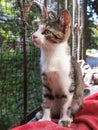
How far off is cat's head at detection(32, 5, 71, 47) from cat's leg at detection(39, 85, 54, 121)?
0.79ft

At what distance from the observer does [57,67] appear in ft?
5.71

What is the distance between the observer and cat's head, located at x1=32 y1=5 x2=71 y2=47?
171cm

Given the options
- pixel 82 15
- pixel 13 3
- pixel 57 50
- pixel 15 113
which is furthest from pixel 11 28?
pixel 82 15

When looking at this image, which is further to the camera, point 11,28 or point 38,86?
point 38,86

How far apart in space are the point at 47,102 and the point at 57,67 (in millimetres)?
208

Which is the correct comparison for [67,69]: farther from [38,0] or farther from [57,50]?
[38,0]

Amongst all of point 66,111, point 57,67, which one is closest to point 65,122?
point 66,111

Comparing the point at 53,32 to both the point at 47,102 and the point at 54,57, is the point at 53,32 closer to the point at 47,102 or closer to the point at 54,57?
the point at 54,57

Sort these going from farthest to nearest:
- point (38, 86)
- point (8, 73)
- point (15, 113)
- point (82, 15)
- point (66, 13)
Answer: point (82, 15)
point (38, 86)
point (15, 113)
point (8, 73)
point (66, 13)

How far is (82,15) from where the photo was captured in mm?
4301

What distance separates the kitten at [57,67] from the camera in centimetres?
173

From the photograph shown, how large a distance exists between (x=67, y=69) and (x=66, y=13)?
27 centimetres

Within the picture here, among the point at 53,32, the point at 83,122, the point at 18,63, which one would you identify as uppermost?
the point at 53,32

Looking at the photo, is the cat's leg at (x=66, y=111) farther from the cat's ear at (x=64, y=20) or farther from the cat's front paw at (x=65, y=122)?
the cat's ear at (x=64, y=20)
